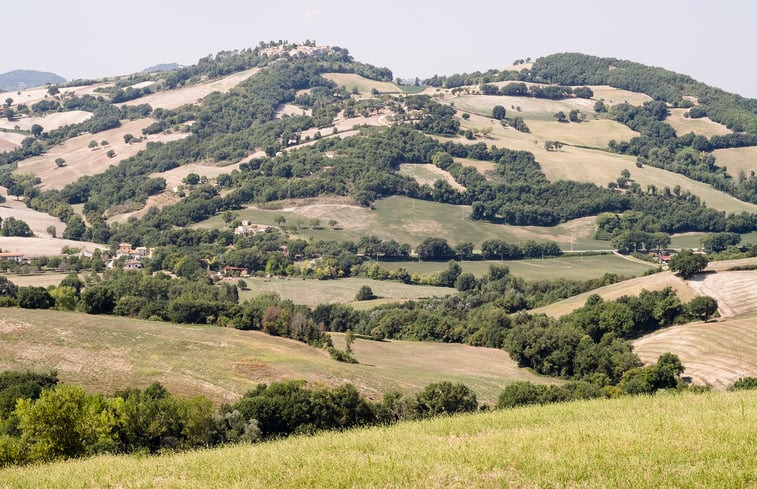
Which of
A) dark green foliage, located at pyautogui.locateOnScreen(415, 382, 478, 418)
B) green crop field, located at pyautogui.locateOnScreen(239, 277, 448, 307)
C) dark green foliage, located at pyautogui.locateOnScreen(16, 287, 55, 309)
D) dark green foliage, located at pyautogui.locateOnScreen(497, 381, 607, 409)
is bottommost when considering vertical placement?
green crop field, located at pyautogui.locateOnScreen(239, 277, 448, 307)

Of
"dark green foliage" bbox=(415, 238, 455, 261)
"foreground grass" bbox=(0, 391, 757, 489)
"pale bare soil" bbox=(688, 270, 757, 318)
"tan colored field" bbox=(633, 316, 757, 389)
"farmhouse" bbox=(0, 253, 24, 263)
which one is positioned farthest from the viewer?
"dark green foliage" bbox=(415, 238, 455, 261)

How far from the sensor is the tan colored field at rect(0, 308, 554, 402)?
61219mm

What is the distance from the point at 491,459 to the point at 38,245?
16090 cm

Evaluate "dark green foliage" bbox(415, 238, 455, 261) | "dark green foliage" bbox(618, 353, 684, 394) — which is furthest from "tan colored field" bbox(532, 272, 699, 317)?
"dark green foliage" bbox(415, 238, 455, 261)

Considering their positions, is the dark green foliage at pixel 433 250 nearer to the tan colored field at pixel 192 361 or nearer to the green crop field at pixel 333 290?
the green crop field at pixel 333 290

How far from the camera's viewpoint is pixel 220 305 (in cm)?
8794

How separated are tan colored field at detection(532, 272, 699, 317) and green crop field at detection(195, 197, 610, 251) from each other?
61.9 meters

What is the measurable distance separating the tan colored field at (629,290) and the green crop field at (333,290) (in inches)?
1071

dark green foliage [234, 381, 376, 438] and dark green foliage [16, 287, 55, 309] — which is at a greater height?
dark green foliage [234, 381, 376, 438]

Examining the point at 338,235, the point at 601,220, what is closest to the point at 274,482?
the point at 338,235

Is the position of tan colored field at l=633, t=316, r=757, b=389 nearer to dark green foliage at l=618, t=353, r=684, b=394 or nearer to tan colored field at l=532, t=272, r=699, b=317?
dark green foliage at l=618, t=353, r=684, b=394

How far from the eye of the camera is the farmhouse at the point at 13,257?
147m

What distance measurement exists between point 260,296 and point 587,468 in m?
107

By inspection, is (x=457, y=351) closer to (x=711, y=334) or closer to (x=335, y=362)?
(x=335, y=362)
